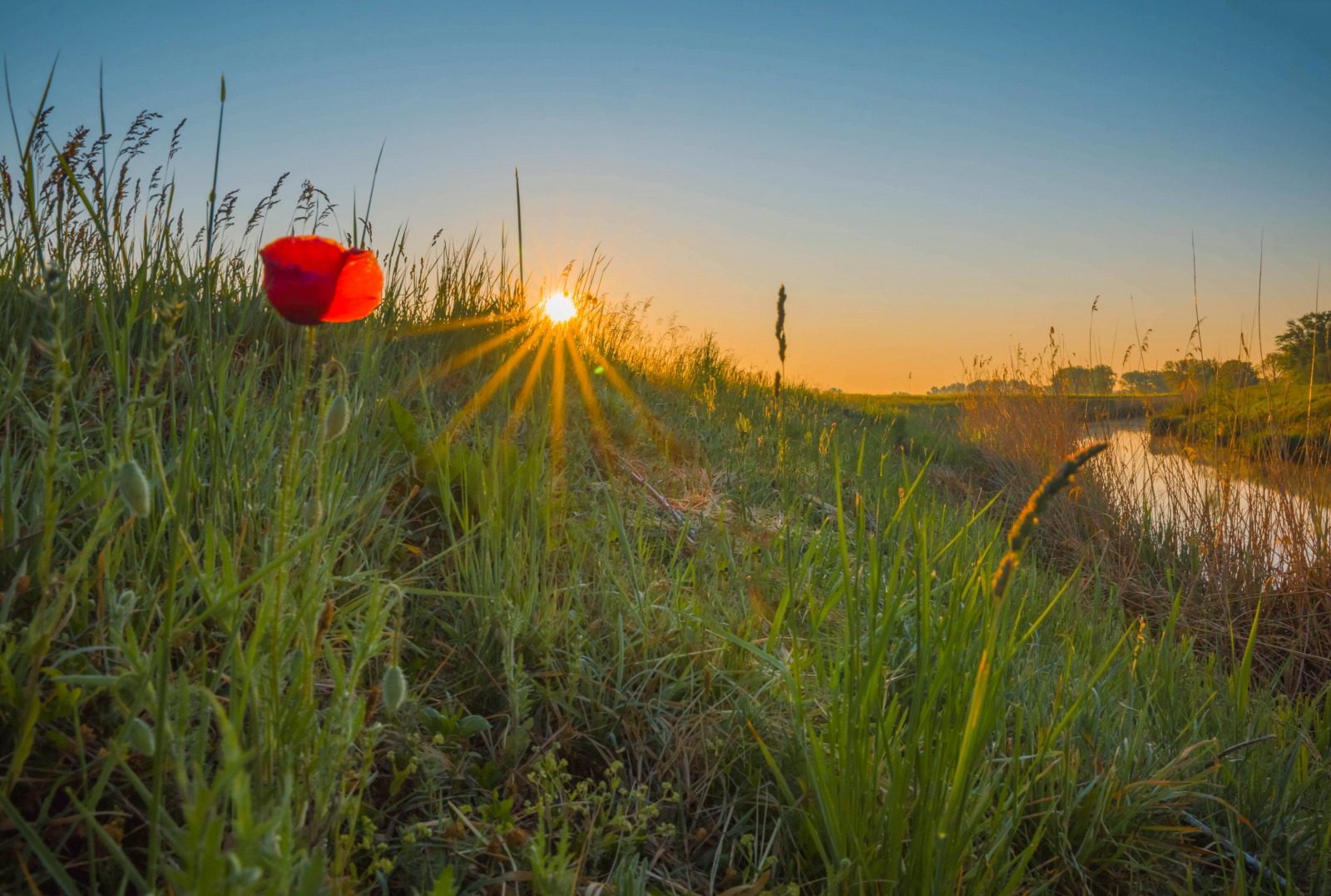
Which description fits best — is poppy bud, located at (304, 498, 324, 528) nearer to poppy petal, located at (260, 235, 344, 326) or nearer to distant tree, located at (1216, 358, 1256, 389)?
poppy petal, located at (260, 235, 344, 326)

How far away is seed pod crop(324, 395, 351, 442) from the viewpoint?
74 centimetres

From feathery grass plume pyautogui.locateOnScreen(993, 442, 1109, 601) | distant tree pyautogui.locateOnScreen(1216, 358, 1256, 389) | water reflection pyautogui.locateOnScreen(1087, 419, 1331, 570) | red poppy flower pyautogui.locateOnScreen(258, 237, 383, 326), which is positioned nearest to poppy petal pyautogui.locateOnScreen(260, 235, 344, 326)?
red poppy flower pyautogui.locateOnScreen(258, 237, 383, 326)

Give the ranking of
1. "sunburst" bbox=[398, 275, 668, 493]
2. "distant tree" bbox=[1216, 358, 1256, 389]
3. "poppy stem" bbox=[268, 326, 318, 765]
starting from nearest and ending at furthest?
"poppy stem" bbox=[268, 326, 318, 765] < "sunburst" bbox=[398, 275, 668, 493] < "distant tree" bbox=[1216, 358, 1256, 389]

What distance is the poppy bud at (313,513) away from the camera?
73 cm

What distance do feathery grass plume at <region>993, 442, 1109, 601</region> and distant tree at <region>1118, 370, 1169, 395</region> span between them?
6.32 metres

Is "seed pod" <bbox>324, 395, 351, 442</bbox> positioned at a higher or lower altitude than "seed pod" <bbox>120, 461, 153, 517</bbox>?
higher

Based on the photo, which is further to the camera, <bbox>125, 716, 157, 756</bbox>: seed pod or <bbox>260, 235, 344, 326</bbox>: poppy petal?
<bbox>260, 235, 344, 326</bbox>: poppy petal

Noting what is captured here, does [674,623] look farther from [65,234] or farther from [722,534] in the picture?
[65,234]

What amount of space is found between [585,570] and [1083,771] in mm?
1304

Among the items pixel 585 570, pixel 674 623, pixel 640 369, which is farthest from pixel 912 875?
pixel 640 369

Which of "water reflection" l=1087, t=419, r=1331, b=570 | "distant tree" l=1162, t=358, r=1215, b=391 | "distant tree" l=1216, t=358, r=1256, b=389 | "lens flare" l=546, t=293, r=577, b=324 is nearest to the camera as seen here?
"lens flare" l=546, t=293, r=577, b=324

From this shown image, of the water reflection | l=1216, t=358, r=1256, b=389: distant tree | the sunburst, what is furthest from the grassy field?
l=1216, t=358, r=1256, b=389: distant tree

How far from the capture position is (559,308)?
339 cm

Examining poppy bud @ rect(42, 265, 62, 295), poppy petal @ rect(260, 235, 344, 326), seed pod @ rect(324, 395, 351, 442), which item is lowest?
seed pod @ rect(324, 395, 351, 442)
